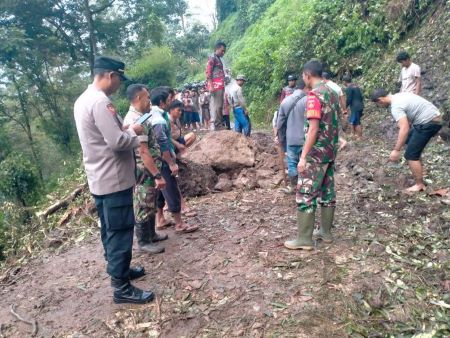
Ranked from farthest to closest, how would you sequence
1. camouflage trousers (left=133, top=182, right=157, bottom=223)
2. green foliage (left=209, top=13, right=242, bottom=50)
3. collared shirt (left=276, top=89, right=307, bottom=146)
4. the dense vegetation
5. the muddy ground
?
1. green foliage (left=209, top=13, right=242, bottom=50)
2. the dense vegetation
3. collared shirt (left=276, top=89, right=307, bottom=146)
4. camouflage trousers (left=133, top=182, right=157, bottom=223)
5. the muddy ground

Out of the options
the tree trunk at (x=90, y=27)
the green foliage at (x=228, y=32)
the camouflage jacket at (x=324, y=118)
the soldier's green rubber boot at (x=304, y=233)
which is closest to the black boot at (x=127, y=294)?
the soldier's green rubber boot at (x=304, y=233)

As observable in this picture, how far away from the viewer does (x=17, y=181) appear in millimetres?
12039

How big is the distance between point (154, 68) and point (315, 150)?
22.6 metres

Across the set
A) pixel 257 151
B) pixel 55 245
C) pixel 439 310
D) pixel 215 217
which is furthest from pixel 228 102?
pixel 439 310

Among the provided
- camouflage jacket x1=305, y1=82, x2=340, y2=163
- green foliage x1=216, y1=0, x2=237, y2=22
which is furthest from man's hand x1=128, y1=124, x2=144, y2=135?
green foliage x1=216, y1=0, x2=237, y2=22

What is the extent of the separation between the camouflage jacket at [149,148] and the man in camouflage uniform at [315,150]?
1.61 meters

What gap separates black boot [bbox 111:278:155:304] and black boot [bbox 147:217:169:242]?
103 centimetres

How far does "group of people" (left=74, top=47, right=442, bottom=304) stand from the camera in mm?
3252

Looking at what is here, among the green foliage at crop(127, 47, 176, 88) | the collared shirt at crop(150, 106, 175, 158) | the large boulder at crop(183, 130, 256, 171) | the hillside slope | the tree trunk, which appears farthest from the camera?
the green foliage at crop(127, 47, 176, 88)

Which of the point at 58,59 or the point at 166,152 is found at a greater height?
the point at 58,59

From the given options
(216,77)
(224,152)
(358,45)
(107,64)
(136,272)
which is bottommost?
(136,272)

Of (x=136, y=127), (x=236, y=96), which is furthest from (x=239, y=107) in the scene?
(x=136, y=127)

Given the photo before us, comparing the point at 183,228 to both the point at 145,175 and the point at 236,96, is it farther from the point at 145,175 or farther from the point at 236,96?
the point at 236,96

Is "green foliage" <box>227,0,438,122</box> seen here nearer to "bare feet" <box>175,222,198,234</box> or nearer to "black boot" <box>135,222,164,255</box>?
"bare feet" <box>175,222,198,234</box>
